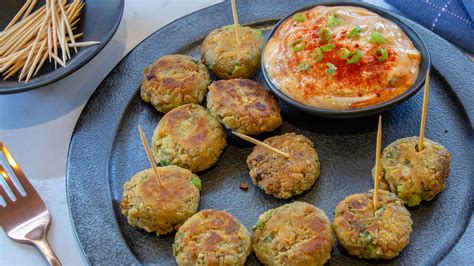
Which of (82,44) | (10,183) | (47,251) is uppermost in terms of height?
(82,44)

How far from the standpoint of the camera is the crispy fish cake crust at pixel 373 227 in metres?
2.35

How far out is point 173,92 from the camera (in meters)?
3.06

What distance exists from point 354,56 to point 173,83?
3.34 ft

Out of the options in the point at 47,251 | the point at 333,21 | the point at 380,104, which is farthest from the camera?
the point at 333,21

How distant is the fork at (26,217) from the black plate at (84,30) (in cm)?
55

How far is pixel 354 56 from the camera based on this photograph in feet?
9.53

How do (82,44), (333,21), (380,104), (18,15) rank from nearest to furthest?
(380,104)
(333,21)
(82,44)
(18,15)

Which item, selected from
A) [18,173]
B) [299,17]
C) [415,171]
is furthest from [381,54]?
[18,173]

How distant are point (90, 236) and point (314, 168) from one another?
1159mm

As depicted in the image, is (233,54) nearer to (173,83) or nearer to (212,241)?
(173,83)

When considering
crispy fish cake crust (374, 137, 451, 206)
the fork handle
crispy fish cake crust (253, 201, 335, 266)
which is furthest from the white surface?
crispy fish cake crust (374, 137, 451, 206)

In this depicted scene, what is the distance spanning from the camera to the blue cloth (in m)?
3.44

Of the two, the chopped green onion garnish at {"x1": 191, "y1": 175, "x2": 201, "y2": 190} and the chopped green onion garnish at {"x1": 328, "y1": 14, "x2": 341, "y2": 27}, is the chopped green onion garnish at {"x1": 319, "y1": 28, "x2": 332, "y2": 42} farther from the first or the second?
the chopped green onion garnish at {"x1": 191, "y1": 175, "x2": 201, "y2": 190}

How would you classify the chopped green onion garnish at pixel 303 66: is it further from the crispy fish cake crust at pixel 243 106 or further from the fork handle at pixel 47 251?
the fork handle at pixel 47 251
